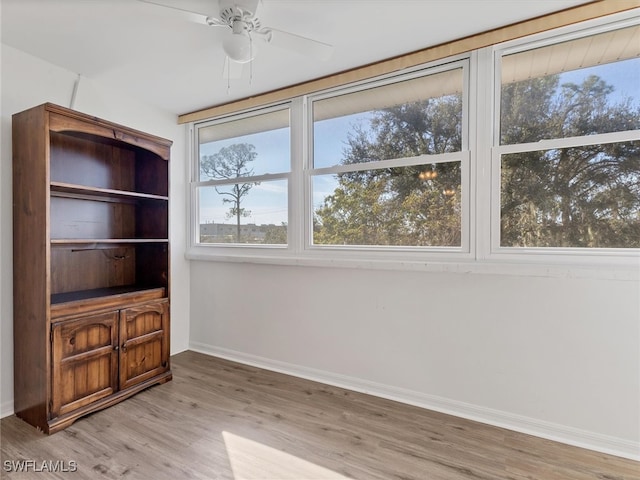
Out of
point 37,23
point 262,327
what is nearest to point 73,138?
point 37,23

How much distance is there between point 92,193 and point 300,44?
1.98 m

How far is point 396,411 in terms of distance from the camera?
2303 millimetres

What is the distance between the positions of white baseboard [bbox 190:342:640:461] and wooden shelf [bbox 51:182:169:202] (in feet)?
5.71

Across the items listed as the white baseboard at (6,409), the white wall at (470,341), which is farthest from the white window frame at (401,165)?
the white baseboard at (6,409)

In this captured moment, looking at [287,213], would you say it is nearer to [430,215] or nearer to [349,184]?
[349,184]

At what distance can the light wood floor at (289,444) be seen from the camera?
172cm

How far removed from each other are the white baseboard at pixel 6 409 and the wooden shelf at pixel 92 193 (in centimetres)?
145

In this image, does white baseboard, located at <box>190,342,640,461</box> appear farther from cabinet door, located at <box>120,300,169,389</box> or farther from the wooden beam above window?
the wooden beam above window

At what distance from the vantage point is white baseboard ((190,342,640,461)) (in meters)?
1.88

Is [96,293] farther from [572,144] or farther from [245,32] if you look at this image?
[572,144]

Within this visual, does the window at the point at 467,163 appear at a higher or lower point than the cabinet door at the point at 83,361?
higher

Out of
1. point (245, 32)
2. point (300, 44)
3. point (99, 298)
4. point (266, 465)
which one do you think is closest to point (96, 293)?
point (99, 298)

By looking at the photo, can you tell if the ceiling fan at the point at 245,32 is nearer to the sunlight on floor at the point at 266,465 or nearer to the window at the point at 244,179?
the window at the point at 244,179

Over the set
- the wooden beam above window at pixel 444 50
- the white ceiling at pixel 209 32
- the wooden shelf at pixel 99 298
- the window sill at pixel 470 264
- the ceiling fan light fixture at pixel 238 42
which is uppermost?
the white ceiling at pixel 209 32
